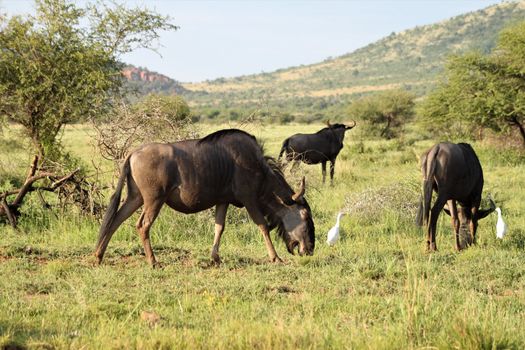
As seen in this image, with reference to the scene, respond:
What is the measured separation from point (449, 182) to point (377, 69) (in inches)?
5310

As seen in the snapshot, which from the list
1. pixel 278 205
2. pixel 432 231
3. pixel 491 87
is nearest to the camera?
pixel 278 205

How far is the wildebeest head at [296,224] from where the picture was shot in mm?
7938

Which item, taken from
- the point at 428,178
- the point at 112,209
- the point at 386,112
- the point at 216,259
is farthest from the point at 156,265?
the point at 386,112

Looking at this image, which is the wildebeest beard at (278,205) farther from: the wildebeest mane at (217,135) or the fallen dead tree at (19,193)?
the fallen dead tree at (19,193)

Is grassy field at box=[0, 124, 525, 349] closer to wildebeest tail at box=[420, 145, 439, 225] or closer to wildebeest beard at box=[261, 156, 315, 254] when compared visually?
wildebeest beard at box=[261, 156, 315, 254]

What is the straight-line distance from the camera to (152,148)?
749 cm

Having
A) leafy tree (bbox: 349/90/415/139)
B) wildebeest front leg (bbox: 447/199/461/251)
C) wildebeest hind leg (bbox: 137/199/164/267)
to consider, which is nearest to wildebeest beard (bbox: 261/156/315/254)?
wildebeest hind leg (bbox: 137/199/164/267)

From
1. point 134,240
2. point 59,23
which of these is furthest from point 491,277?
point 59,23

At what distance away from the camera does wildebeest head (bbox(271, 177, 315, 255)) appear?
7.94 m

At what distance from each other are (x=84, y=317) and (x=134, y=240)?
4.53 m

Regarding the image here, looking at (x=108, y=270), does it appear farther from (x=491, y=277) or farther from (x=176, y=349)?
(x=491, y=277)

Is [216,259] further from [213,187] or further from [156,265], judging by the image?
[213,187]

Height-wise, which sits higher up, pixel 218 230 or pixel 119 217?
pixel 119 217

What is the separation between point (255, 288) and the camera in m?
6.21
